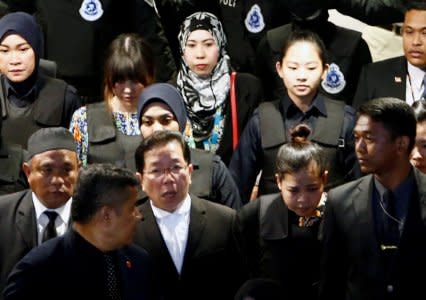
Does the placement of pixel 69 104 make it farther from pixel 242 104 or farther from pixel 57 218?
pixel 57 218

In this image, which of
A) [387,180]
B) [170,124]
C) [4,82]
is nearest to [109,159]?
[170,124]

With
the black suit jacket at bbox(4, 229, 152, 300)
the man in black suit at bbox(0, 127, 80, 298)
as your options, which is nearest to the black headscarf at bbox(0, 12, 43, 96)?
the man in black suit at bbox(0, 127, 80, 298)

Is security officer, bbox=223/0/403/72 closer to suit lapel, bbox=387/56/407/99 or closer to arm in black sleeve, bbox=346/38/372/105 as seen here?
arm in black sleeve, bbox=346/38/372/105

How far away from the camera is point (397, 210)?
6.27 metres

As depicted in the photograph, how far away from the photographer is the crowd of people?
5879 millimetres

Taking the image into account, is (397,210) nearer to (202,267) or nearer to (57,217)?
(202,267)

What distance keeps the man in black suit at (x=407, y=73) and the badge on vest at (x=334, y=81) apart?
0.70ft

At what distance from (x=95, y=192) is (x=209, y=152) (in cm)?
159

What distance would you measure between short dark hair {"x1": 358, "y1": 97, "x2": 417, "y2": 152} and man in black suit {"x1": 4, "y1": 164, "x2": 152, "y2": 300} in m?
1.24

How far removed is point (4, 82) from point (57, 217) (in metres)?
1.47

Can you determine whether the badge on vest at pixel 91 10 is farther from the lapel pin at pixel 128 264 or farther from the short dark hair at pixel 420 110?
the lapel pin at pixel 128 264

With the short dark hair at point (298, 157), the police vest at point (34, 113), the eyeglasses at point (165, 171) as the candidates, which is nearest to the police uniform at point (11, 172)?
→ the police vest at point (34, 113)

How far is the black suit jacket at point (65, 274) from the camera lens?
5.62 m

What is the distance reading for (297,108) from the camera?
7.62m
